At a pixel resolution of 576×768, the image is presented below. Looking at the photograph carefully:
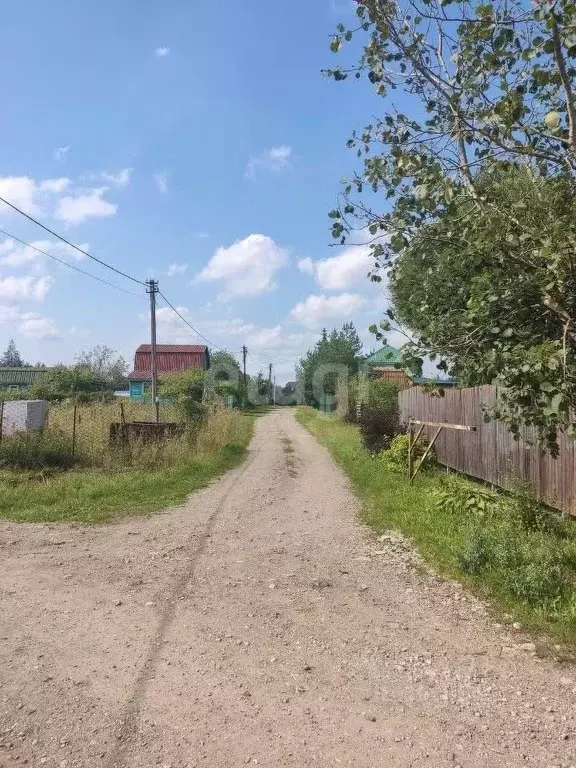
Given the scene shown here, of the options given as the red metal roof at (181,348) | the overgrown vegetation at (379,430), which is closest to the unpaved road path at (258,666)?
the overgrown vegetation at (379,430)

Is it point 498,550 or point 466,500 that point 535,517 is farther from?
point 498,550

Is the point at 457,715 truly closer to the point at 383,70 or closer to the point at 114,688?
the point at 114,688

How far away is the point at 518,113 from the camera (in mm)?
3695

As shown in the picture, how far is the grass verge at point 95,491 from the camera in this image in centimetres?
866

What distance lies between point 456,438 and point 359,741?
9.77 meters

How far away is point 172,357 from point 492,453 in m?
49.1

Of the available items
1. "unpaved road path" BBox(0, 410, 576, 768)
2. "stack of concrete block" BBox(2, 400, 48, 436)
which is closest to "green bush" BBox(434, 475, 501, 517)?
"unpaved road path" BBox(0, 410, 576, 768)

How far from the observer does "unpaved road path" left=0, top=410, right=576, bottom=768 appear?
9.52ft

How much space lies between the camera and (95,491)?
994 cm

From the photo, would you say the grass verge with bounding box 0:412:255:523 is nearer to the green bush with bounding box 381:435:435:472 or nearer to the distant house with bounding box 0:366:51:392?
the green bush with bounding box 381:435:435:472

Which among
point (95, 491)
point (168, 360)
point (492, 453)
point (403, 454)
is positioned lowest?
point (95, 491)

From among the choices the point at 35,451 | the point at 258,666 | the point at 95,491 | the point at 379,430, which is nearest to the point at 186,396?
the point at 379,430

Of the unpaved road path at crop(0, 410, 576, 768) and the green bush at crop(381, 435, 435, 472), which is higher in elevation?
the green bush at crop(381, 435, 435, 472)

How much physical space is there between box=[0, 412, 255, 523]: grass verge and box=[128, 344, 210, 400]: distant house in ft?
125
